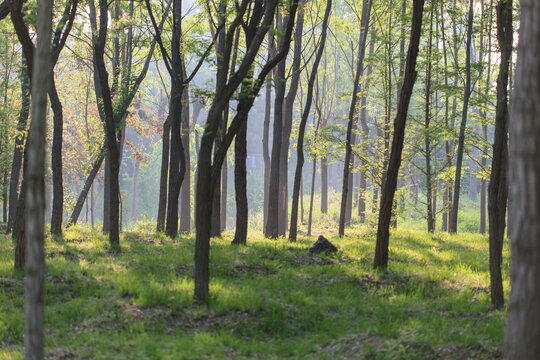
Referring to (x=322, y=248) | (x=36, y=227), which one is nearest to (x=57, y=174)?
(x=322, y=248)

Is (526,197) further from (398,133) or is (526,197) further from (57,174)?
(57,174)

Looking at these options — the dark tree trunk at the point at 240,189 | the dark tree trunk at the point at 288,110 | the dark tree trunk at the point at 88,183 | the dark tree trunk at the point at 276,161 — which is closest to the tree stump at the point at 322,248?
the dark tree trunk at the point at 240,189

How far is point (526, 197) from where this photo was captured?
3070mm

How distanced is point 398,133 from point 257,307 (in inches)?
166

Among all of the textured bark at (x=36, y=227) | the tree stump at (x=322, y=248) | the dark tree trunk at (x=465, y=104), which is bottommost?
the tree stump at (x=322, y=248)

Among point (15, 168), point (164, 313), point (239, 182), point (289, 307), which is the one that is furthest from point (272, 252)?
point (15, 168)

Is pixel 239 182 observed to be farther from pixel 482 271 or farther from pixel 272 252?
pixel 482 271

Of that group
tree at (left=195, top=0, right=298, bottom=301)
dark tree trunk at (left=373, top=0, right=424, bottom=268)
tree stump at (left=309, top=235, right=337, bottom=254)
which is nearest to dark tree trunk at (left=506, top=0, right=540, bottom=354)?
tree at (left=195, top=0, right=298, bottom=301)

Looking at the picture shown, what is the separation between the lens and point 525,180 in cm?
307

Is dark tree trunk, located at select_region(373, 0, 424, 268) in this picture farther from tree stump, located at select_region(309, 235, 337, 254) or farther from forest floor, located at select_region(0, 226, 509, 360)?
tree stump, located at select_region(309, 235, 337, 254)

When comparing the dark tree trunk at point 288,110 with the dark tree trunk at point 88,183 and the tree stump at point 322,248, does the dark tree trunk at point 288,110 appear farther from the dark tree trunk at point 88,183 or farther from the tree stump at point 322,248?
the tree stump at point 322,248

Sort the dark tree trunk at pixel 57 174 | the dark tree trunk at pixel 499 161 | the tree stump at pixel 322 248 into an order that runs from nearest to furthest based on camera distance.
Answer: the dark tree trunk at pixel 499 161, the tree stump at pixel 322 248, the dark tree trunk at pixel 57 174

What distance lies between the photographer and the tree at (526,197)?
3049 millimetres

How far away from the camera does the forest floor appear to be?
18.0 ft
